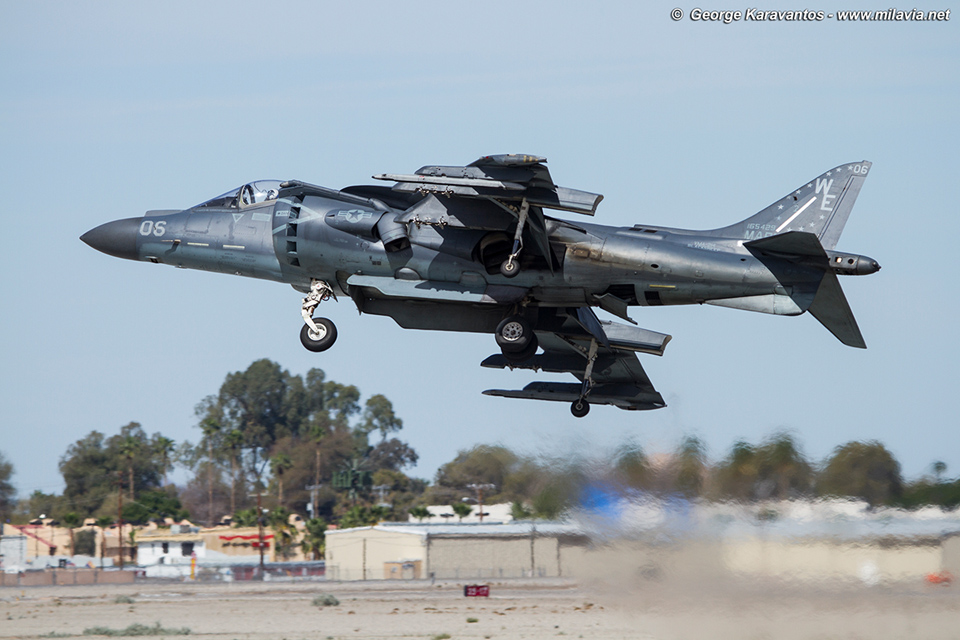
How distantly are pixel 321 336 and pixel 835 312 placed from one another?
907cm

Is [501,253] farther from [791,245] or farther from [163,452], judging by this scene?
[163,452]

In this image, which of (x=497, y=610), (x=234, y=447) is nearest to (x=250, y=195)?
(x=497, y=610)

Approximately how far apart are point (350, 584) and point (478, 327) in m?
28.4

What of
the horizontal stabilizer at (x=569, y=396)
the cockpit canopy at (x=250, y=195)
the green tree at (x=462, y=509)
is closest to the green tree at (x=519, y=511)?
the horizontal stabilizer at (x=569, y=396)

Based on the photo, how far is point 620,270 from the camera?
17.7 meters

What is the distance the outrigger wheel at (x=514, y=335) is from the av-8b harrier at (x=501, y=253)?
2cm

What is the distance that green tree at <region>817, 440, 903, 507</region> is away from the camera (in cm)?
1653

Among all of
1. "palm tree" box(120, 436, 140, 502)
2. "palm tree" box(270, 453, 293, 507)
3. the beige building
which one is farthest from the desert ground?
"palm tree" box(120, 436, 140, 502)

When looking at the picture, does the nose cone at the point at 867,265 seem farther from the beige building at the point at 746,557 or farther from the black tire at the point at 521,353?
the black tire at the point at 521,353

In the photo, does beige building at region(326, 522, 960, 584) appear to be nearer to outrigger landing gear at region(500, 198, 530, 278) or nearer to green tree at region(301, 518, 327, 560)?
outrigger landing gear at region(500, 198, 530, 278)

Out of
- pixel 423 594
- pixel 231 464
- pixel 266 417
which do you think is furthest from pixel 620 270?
pixel 266 417

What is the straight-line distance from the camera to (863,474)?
661 inches

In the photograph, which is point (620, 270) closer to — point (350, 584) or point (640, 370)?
point (640, 370)

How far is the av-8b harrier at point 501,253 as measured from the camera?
1700 cm
